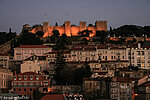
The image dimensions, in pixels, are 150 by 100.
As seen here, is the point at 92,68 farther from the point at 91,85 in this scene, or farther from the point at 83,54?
the point at 91,85

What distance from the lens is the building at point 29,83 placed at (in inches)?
2011

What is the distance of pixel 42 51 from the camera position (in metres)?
75.1

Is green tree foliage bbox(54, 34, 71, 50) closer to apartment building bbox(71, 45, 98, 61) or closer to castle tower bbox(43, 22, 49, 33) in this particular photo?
apartment building bbox(71, 45, 98, 61)

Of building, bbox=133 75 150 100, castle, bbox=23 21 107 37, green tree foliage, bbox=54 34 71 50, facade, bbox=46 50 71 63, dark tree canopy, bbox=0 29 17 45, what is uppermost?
castle, bbox=23 21 107 37

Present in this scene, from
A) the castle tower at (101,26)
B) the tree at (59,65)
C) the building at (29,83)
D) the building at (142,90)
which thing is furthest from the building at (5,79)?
the castle tower at (101,26)

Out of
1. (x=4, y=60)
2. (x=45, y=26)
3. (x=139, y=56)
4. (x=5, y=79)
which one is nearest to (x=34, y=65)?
(x=4, y=60)

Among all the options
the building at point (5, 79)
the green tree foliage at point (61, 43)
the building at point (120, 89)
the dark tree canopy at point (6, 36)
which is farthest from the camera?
the dark tree canopy at point (6, 36)

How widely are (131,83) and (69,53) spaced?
2417 centimetres

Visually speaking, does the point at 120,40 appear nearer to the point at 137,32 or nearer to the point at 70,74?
the point at 137,32

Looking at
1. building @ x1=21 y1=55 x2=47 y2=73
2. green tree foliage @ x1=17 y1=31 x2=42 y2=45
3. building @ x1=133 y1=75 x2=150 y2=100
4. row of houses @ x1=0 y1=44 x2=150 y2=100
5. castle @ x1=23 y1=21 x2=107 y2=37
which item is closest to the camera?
building @ x1=133 y1=75 x2=150 y2=100

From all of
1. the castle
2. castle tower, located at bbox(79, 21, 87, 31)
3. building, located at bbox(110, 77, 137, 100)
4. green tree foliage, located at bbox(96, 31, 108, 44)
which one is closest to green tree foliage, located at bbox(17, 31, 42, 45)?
the castle

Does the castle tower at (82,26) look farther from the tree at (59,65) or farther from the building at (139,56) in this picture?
the tree at (59,65)

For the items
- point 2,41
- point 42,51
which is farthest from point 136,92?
point 2,41

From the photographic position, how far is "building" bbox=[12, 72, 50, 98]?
2011 inches
